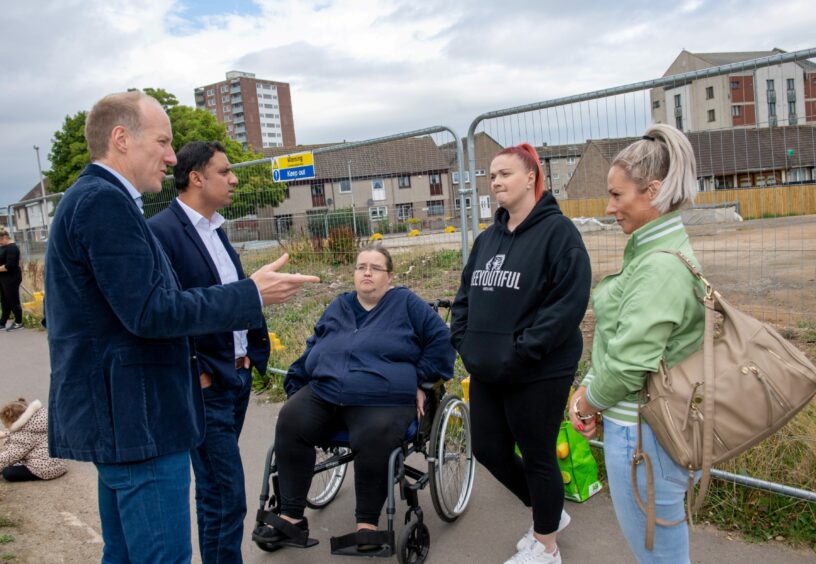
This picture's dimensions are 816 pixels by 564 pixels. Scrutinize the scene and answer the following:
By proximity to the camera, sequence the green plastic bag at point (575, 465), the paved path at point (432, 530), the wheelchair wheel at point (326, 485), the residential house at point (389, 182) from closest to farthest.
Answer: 1. the paved path at point (432, 530)
2. the green plastic bag at point (575, 465)
3. the wheelchair wheel at point (326, 485)
4. the residential house at point (389, 182)

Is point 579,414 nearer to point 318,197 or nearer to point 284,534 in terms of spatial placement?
point 284,534

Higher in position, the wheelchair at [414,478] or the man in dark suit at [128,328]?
the man in dark suit at [128,328]

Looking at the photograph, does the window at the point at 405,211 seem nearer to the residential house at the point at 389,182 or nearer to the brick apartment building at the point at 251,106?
the residential house at the point at 389,182

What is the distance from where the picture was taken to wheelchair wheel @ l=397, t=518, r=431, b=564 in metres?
3.18

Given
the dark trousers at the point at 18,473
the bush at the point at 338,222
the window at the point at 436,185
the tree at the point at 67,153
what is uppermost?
the tree at the point at 67,153

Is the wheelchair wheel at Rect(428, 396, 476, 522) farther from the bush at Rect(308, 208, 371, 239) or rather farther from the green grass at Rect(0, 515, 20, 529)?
the green grass at Rect(0, 515, 20, 529)

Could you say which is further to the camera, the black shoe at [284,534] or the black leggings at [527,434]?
the black shoe at [284,534]

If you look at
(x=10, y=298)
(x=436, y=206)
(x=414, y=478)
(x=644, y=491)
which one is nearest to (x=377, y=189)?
(x=436, y=206)

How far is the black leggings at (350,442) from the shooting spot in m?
3.34

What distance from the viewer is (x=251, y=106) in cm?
12638

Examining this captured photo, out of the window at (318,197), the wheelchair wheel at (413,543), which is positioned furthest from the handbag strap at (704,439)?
the window at (318,197)

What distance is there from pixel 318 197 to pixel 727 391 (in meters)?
5.20

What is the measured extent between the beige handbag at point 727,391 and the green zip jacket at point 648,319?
53mm

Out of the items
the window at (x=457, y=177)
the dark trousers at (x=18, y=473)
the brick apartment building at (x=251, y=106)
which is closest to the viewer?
the dark trousers at (x=18, y=473)
